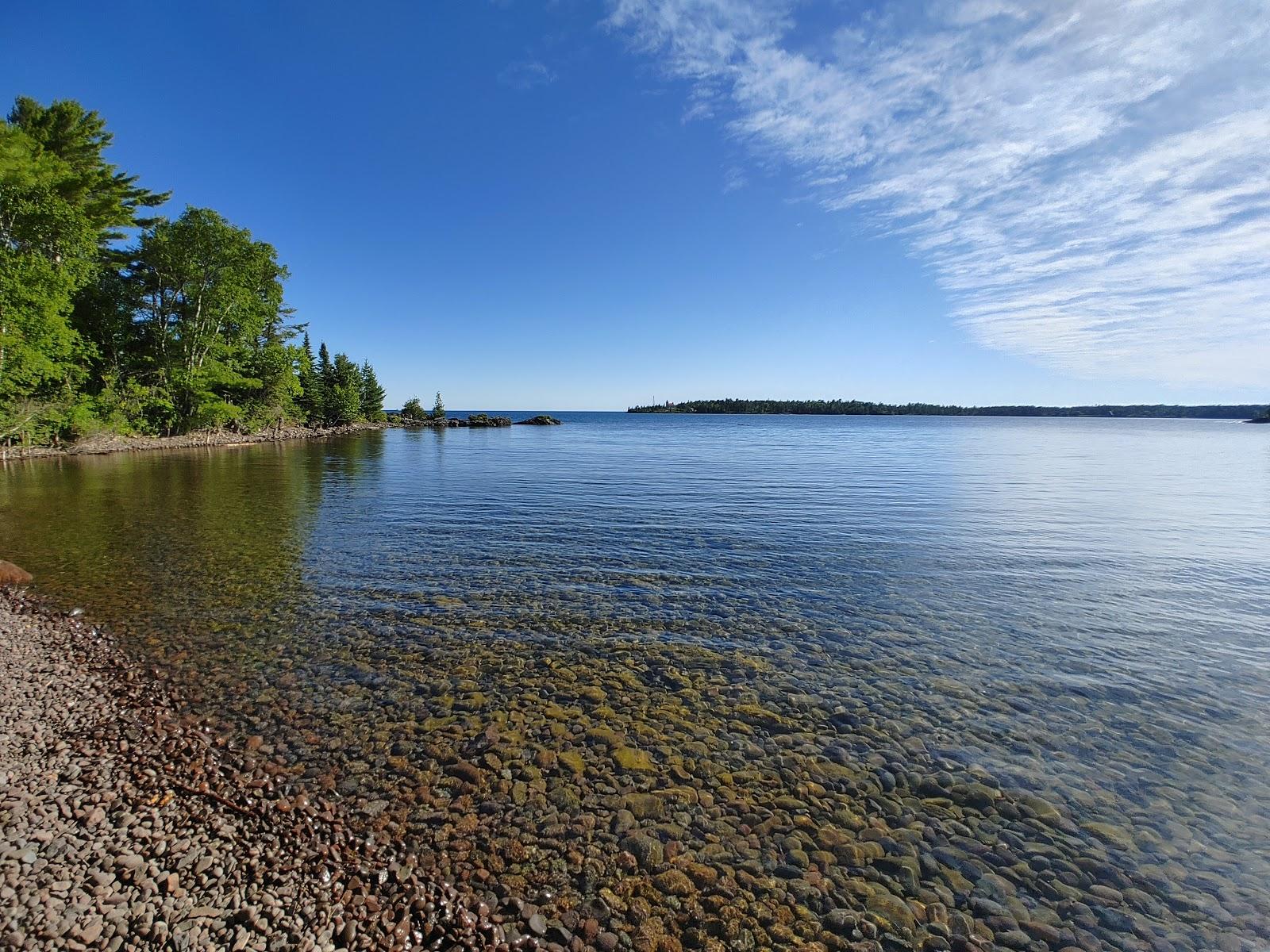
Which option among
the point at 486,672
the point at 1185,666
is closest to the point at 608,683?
the point at 486,672

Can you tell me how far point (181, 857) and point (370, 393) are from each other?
Result: 363ft

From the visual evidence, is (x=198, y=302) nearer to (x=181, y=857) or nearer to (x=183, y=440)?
(x=183, y=440)

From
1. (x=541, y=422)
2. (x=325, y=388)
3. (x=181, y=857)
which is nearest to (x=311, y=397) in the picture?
(x=325, y=388)

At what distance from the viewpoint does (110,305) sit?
43.1 m

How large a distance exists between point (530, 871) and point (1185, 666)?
33.2 feet

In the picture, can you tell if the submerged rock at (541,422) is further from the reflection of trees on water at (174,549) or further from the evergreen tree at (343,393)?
the reflection of trees on water at (174,549)

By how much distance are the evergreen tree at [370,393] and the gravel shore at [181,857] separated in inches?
4183

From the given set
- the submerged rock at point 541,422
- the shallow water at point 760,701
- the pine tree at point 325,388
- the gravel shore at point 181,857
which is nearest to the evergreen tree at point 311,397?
the pine tree at point 325,388

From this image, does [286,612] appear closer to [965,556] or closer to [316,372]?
[965,556]

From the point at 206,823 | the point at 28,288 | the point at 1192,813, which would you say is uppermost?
the point at 28,288

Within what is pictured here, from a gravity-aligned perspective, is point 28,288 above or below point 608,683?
above

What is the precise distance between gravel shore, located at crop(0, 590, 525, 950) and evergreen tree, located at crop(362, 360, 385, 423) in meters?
106

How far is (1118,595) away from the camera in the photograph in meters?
11.4

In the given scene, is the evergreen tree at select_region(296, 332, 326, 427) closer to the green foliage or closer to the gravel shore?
the green foliage
